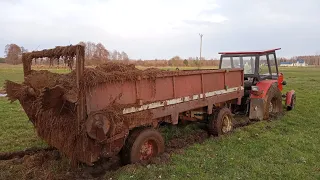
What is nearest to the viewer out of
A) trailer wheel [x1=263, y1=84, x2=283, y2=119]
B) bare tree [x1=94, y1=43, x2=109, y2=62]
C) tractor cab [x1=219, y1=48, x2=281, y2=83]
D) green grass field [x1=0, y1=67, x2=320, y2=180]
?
green grass field [x1=0, y1=67, x2=320, y2=180]

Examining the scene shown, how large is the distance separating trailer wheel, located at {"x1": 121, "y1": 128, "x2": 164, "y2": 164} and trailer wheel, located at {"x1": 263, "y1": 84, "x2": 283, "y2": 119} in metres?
4.94

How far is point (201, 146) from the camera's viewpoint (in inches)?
263

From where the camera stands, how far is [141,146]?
5.49 metres

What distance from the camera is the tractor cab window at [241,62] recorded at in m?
10.2

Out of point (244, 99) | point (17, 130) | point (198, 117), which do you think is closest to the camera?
point (198, 117)

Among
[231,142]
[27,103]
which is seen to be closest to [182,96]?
[231,142]

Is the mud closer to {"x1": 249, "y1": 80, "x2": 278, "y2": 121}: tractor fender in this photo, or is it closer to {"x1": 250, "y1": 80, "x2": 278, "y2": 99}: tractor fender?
{"x1": 249, "y1": 80, "x2": 278, "y2": 121}: tractor fender

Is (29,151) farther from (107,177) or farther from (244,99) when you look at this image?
(244,99)

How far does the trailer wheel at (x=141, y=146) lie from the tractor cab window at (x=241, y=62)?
5586mm

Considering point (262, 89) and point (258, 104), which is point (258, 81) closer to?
point (262, 89)

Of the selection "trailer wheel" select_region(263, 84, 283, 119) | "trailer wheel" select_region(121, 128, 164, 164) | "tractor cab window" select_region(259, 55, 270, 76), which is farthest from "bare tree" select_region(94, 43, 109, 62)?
"tractor cab window" select_region(259, 55, 270, 76)

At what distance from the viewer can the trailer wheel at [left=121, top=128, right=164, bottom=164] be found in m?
5.36

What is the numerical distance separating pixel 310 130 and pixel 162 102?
5071mm

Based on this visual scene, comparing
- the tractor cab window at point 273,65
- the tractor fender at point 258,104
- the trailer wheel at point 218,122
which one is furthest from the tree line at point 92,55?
the tractor cab window at point 273,65
